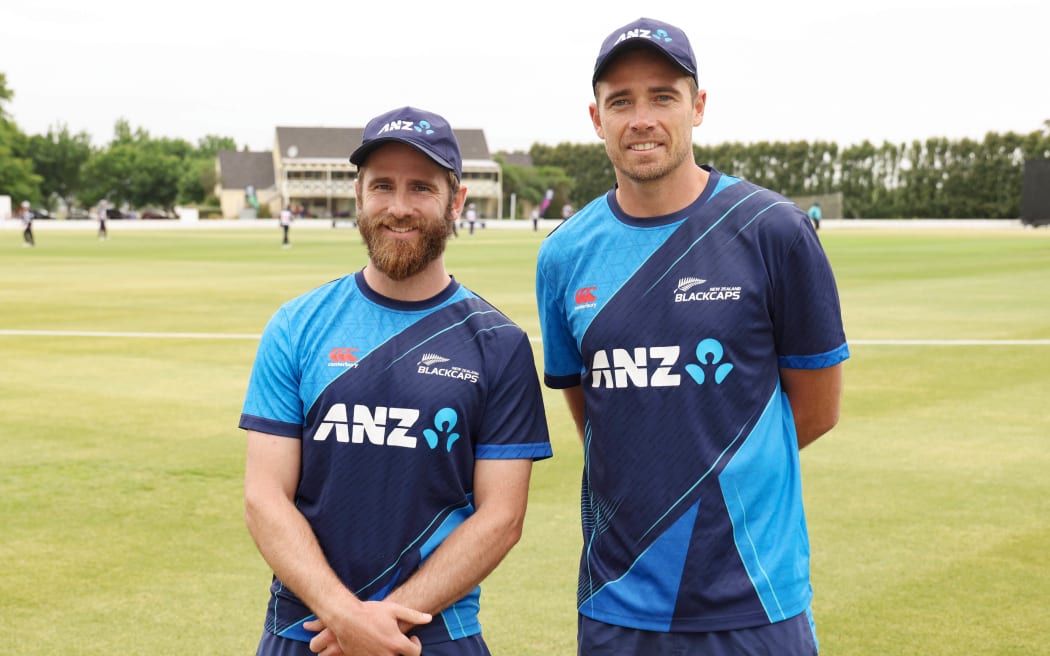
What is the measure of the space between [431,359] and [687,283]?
29.1 inches

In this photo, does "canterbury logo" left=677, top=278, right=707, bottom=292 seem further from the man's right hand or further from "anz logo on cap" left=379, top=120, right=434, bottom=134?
the man's right hand

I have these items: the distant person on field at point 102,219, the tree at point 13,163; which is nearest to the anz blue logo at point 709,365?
the distant person on field at point 102,219

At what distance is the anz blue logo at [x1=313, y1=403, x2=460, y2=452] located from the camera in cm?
334

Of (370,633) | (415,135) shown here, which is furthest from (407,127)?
(370,633)

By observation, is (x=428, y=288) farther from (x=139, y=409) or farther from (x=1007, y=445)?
(x=139, y=409)

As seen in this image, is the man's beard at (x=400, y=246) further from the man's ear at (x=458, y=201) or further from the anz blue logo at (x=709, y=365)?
the anz blue logo at (x=709, y=365)

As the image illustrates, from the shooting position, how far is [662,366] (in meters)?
3.37

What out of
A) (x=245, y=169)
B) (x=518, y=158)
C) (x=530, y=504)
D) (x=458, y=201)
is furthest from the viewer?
(x=518, y=158)

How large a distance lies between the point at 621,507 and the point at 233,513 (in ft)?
15.5

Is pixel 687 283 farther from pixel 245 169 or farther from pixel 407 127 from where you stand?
pixel 245 169

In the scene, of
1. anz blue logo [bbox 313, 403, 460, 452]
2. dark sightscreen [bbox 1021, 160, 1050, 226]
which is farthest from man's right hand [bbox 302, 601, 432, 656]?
dark sightscreen [bbox 1021, 160, 1050, 226]

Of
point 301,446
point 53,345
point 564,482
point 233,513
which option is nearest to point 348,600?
point 301,446

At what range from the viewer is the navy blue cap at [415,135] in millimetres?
3414

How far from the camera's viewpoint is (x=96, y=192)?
407ft
